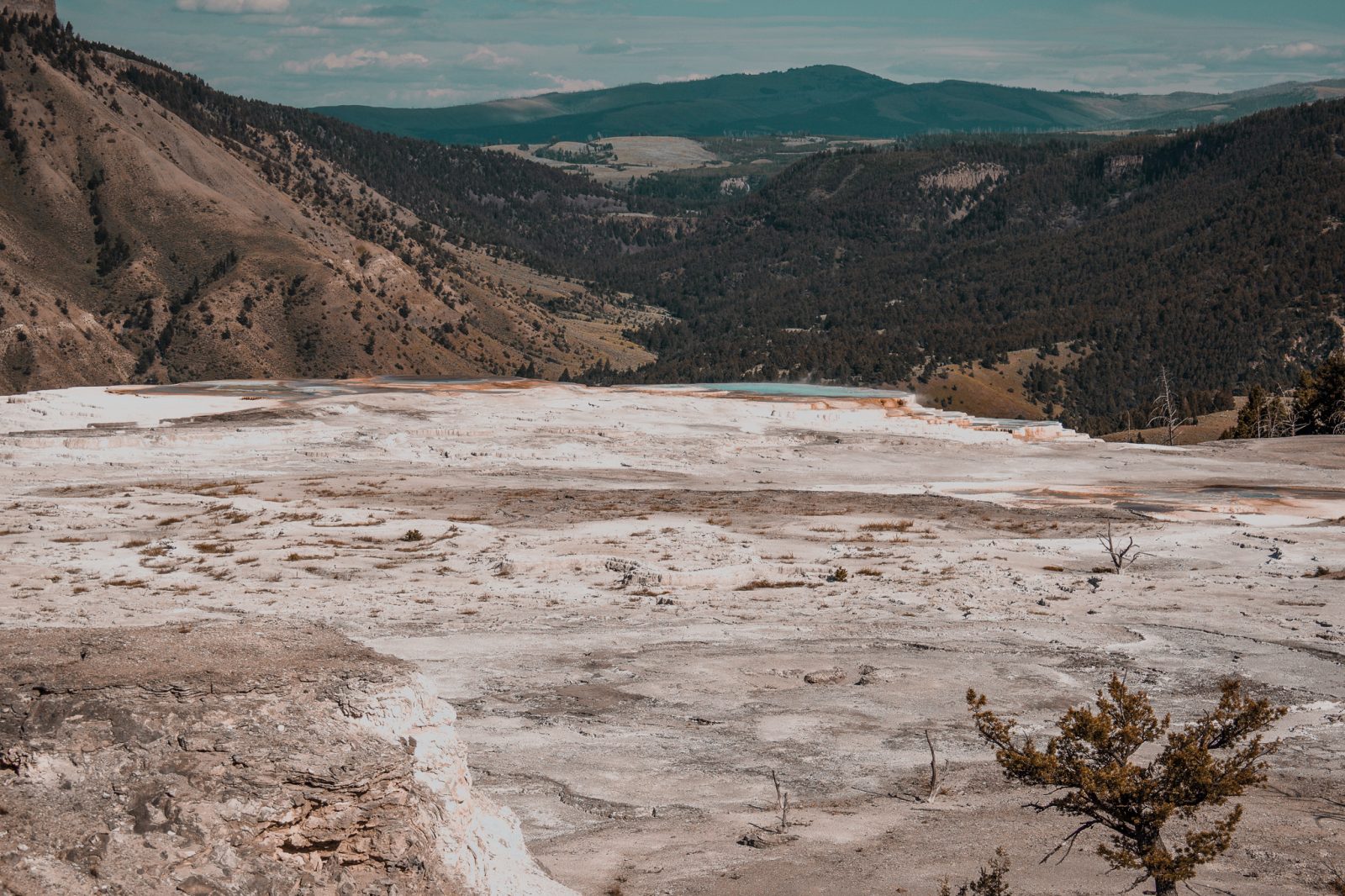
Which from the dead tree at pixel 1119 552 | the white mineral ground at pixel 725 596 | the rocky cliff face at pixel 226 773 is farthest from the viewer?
the dead tree at pixel 1119 552

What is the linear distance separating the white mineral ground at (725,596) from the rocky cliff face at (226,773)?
4074 millimetres

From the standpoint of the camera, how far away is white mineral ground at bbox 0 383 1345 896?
720 inches

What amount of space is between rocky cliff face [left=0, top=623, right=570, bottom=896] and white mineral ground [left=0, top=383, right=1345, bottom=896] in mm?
4074

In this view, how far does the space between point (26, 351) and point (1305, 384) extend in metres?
144

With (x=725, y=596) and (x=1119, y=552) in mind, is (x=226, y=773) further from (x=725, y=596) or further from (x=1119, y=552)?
(x=1119, y=552)

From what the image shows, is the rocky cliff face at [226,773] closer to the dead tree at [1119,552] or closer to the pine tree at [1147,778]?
the pine tree at [1147,778]

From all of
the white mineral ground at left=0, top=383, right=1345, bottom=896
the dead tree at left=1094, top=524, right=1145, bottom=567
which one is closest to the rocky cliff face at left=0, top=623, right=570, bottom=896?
the white mineral ground at left=0, top=383, right=1345, bottom=896

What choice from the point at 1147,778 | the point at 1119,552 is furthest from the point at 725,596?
the point at 1147,778

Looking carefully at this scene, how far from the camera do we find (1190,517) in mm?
47406

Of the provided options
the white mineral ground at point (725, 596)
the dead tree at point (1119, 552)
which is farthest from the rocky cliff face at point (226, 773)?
the dead tree at point (1119, 552)

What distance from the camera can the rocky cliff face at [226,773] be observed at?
10438 millimetres

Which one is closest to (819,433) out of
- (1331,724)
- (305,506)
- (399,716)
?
(305,506)

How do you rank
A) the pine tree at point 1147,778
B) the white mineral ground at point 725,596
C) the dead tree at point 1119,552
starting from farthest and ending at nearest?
the dead tree at point 1119,552
the white mineral ground at point 725,596
the pine tree at point 1147,778

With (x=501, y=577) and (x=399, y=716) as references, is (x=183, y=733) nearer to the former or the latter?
(x=399, y=716)
